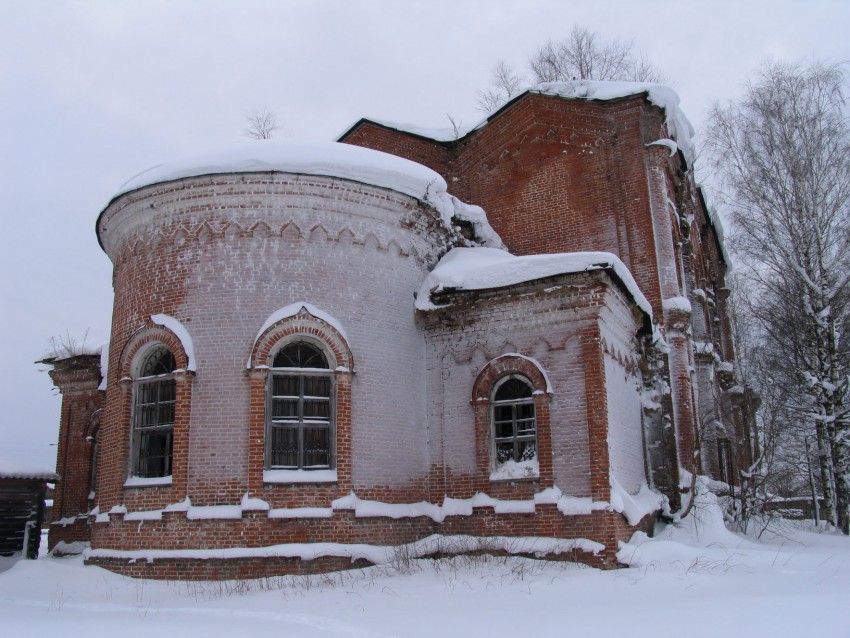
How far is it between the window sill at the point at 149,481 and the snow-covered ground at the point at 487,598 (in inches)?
50.3

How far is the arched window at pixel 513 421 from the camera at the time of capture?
11.0m

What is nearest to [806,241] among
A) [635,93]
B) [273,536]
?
[635,93]

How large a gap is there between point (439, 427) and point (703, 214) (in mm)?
13192

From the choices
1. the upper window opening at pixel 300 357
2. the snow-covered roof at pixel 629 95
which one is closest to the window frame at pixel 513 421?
the upper window opening at pixel 300 357

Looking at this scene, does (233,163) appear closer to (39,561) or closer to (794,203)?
(39,561)

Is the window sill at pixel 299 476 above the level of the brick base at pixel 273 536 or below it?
above

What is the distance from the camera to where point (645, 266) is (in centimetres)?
1412

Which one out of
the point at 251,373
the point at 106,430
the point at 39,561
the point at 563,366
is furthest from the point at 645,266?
the point at 39,561

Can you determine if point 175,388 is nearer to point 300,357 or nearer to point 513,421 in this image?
point 300,357

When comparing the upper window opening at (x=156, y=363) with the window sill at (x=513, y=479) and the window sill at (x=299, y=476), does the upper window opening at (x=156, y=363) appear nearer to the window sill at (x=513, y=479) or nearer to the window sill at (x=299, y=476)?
the window sill at (x=299, y=476)

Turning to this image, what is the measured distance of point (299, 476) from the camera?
10164 mm

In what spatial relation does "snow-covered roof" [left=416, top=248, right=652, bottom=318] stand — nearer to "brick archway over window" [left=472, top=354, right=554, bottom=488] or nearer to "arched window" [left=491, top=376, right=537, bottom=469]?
"brick archway over window" [left=472, top=354, right=554, bottom=488]

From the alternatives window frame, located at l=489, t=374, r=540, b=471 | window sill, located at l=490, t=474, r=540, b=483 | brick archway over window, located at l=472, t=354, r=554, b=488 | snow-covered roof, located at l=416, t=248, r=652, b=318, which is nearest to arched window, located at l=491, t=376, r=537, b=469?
window frame, located at l=489, t=374, r=540, b=471

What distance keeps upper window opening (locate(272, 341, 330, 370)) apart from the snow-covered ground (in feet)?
10.2
